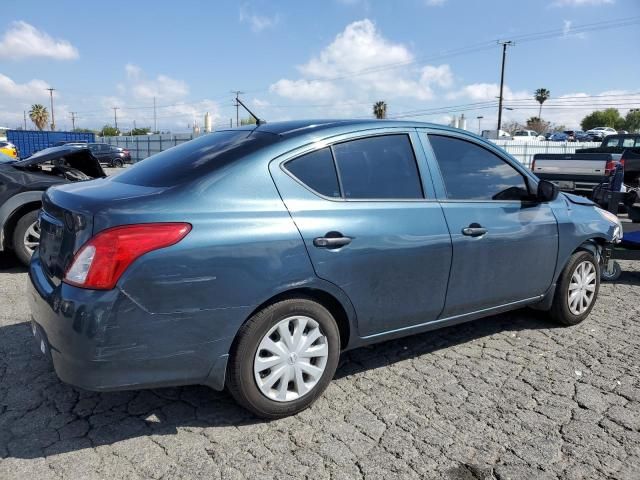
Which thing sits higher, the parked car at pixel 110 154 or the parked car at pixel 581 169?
the parked car at pixel 110 154

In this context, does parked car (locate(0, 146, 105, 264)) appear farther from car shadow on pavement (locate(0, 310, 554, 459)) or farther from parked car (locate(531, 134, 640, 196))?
parked car (locate(531, 134, 640, 196))

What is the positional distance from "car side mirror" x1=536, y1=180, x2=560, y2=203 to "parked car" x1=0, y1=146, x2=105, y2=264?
5.07 m

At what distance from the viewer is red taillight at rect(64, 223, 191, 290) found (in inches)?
93.0

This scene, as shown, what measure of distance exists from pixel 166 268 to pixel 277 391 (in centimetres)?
97

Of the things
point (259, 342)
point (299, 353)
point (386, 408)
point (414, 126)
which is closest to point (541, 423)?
point (386, 408)

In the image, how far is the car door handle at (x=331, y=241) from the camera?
9.25ft

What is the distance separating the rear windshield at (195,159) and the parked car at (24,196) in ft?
10.7

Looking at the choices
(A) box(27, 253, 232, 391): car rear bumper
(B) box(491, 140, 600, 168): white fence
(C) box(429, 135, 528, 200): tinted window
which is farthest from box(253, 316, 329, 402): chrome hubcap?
(B) box(491, 140, 600, 168): white fence

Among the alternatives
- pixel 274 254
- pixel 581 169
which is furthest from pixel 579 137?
pixel 274 254

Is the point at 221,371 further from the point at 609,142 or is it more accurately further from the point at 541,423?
the point at 609,142

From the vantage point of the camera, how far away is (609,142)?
619 inches

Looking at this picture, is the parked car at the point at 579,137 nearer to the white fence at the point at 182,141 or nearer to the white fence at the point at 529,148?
the white fence at the point at 182,141

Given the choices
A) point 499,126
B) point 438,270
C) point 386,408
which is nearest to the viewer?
point 386,408

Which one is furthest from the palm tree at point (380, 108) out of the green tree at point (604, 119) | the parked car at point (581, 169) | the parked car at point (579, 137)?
the parked car at point (581, 169)
